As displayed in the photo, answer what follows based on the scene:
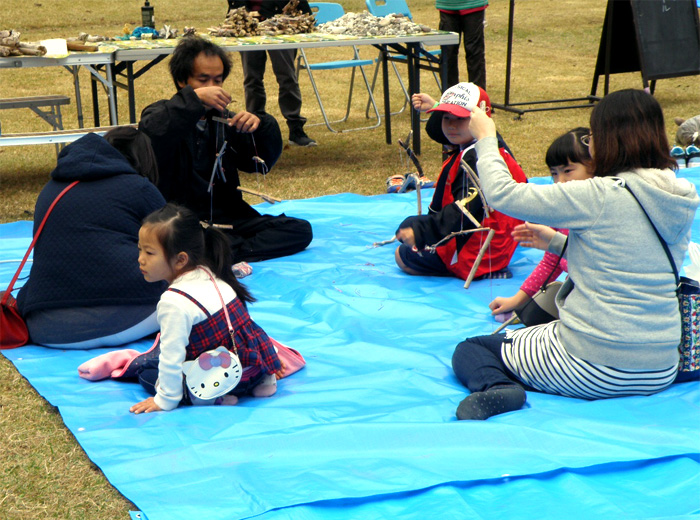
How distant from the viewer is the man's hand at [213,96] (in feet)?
12.5

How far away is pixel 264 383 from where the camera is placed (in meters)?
2.72

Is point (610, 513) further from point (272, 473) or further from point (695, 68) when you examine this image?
point (695, 68)

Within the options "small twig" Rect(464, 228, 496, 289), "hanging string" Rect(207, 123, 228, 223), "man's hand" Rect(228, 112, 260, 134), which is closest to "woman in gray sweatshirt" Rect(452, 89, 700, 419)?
"small twig" Rect(464, 228, 496, 289)

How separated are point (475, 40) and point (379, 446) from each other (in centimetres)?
635

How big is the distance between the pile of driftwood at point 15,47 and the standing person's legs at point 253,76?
6.53ft

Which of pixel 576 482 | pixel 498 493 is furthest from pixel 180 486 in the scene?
pixel 576 482

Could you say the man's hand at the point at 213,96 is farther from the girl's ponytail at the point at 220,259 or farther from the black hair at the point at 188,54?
the girl's ponytail at the point at 220,259

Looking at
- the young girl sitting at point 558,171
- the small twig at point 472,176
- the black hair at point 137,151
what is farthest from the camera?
the small twig at point 472,176

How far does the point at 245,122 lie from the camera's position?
3.87m

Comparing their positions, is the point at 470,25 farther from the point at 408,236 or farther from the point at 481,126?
the point at 481,126

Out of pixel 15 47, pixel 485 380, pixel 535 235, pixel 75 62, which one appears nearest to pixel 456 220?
pixel 535 235

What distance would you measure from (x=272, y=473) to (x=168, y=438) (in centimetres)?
40

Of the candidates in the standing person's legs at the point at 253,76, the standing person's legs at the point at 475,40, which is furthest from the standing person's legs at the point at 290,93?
the standing person's legs at the point at 475,40

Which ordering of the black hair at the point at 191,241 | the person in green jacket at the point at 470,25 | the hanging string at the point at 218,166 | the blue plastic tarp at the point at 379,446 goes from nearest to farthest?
the blue plastic tarp at the point at 379,446, the black hair at the point at 191,241, the hanging string at the point at 218,166, the person in green jacket at the point at 470,25
